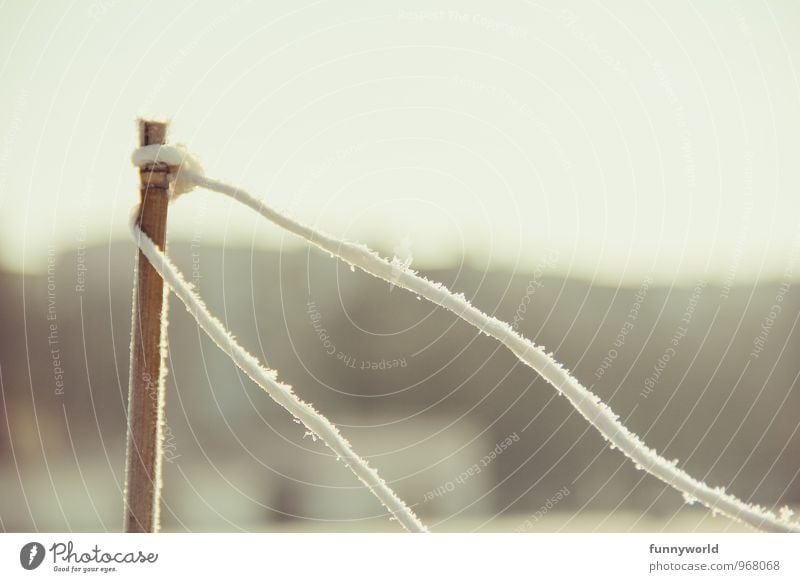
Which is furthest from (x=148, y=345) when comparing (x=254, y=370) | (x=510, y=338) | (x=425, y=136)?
(x=425, y=136)

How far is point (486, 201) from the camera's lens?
1.79ft

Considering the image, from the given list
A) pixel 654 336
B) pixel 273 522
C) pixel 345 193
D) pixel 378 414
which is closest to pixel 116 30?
pixel 345 193

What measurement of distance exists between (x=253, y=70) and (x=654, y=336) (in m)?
0.97

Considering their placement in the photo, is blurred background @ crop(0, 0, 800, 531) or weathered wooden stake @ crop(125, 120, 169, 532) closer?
weathered wooden stake @ crop(125, 120, 169, 532)

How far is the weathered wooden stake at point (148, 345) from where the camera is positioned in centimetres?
31

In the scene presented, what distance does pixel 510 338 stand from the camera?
1.11ft
